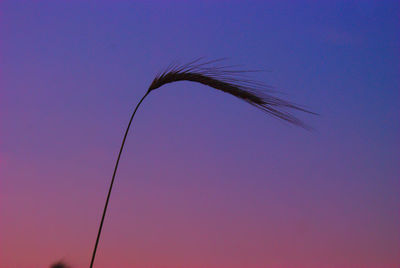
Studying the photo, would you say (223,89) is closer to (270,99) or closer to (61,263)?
(270,99)

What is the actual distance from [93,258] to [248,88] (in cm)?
135

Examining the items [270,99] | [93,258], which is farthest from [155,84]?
[93,258]

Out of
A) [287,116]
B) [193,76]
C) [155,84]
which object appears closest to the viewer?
[287,116]

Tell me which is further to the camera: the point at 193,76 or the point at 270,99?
the point at 193,76

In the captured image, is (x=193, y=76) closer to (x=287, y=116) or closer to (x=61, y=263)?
(x=287, y=116)

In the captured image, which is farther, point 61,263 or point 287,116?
point 61,263

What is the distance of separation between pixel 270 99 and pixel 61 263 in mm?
1544

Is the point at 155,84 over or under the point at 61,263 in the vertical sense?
over

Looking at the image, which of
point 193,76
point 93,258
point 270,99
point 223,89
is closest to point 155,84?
point 193,76

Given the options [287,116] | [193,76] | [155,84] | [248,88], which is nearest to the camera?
[287,116]

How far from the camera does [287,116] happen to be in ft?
7.95

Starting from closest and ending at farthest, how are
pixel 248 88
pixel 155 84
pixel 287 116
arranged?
pixel 287 116 < pixel 248 88 < pixel 155 84

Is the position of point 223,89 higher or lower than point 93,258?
higher

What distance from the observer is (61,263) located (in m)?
2.94
